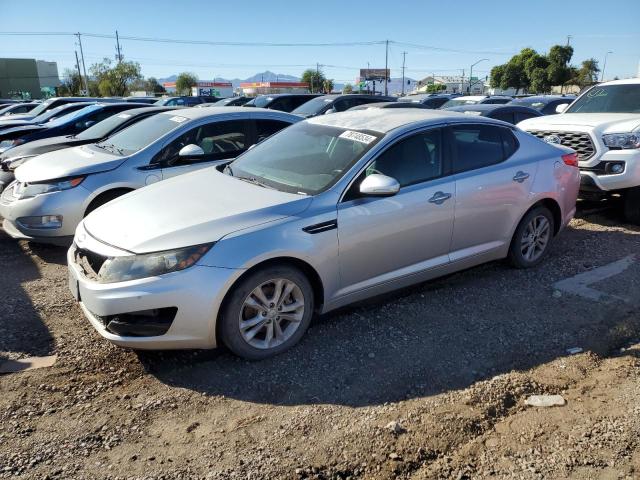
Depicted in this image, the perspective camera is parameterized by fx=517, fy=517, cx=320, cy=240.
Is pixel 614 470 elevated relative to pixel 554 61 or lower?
lower

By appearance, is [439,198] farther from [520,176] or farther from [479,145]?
[520,176]

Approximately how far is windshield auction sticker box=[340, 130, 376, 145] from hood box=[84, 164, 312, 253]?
80 centimetres

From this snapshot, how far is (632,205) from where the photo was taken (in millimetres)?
6844

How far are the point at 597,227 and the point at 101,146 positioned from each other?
6.72 metres

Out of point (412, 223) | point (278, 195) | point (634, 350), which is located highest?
point (278, 195)

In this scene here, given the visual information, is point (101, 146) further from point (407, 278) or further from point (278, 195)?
point (407, 278)

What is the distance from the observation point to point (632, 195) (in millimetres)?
6781

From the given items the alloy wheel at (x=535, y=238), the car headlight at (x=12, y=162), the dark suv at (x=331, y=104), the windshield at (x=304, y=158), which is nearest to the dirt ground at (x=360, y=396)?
the alloy wheel at (x=535, y=238)

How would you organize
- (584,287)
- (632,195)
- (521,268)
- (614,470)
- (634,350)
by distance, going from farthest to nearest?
(632,195)
(521,268)
(584,287)
(634,350)
(614,470)

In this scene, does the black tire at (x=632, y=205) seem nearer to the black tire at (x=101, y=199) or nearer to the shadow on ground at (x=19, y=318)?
the black tire at (x=101, y=199)

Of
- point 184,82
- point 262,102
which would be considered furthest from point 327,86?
point 262,102

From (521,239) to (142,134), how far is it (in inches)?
184

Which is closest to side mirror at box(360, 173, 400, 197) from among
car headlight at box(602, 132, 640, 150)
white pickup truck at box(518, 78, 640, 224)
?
white pickup truck at box(518, 78, 640, 224)

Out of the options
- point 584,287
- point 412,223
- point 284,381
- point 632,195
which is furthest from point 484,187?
point 632,195
